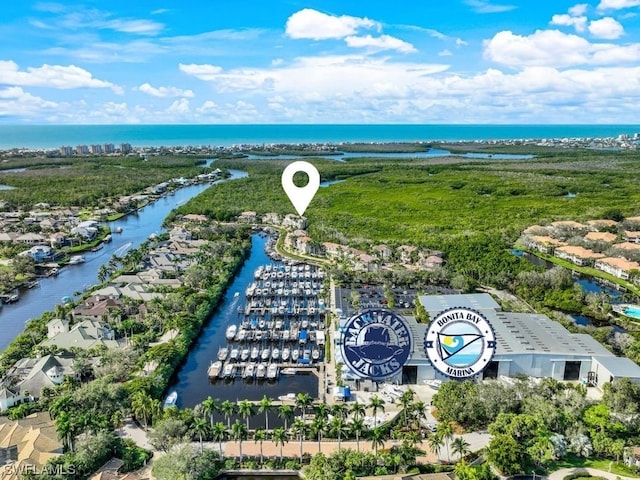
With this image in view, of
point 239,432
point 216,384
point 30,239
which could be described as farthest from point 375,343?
point 30,239

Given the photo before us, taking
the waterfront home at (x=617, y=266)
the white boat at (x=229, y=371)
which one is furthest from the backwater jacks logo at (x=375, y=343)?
the waterfront home at (x=617, y=266)

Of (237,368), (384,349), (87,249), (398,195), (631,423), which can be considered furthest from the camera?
(398,195)

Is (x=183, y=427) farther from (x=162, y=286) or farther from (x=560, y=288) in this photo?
(x=560, y=288)

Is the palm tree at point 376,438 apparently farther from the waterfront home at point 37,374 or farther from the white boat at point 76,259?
the white boat at point 76,259

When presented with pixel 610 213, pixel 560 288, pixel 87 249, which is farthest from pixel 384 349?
pixel 610 213

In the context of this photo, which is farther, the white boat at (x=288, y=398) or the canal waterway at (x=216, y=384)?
the canal waterway at (x=216, y=384)

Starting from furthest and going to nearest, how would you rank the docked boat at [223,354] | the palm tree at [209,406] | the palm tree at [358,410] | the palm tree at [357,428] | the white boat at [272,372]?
the docked boat at [223,354], the white boat at [272,372], the palm tree at [209,406], the palm tree at [358,410], the palm tree at [357,428]

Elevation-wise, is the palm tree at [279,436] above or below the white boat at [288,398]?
above

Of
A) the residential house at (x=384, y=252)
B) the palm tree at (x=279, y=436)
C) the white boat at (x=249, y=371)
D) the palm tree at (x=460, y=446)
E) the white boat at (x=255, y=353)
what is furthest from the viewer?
the residential house at (x=384, y=252)
